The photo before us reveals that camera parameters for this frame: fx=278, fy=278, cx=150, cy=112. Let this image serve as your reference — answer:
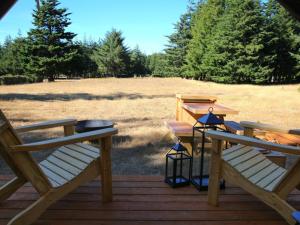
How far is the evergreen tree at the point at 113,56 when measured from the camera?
3941 cm

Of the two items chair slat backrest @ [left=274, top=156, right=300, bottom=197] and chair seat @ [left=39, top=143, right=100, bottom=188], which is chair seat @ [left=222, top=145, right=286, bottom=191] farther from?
chair seat @ [left=39, top=143, right=100, bottom=188]

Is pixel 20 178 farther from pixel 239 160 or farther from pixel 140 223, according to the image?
pixel 239 160

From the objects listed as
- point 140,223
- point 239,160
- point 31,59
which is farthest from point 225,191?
point 31,59

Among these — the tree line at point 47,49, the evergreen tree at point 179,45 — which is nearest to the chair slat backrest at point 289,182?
the tree line at point 47,49

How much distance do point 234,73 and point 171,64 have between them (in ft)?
53.3

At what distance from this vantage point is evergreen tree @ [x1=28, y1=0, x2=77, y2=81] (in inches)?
1120

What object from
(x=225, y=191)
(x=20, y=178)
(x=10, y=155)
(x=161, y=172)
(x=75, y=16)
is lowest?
(x=161, y=172)

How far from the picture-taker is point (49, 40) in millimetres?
28797

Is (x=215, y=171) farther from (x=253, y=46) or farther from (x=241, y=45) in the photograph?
(x=241, y=45)

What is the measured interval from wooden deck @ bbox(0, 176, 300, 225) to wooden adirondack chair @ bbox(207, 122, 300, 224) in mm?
213

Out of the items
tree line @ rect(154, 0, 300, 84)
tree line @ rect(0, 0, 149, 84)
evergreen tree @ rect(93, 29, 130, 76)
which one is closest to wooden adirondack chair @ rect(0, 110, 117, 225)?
tree line @ rect(154, 0, 300, 84)

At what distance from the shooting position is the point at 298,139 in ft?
15.1

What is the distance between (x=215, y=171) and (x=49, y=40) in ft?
97.3

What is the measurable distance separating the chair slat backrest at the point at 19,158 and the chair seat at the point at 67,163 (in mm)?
128
